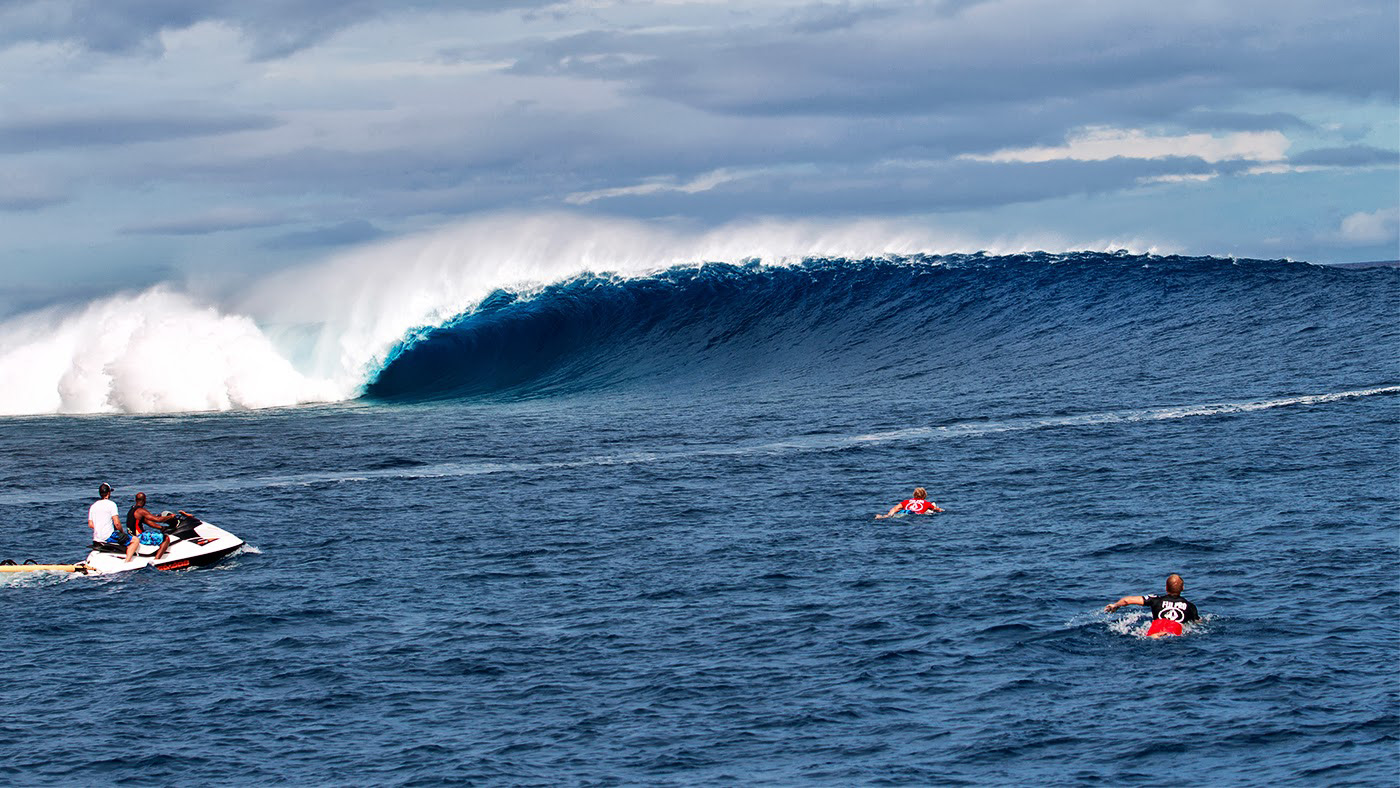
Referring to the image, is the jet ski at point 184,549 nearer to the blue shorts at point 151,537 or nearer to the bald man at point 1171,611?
the blue shorts at point 151,537

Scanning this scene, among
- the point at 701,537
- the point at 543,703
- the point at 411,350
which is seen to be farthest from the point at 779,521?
the point at 411,350

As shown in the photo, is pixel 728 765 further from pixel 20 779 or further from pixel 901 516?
pixel 901 516

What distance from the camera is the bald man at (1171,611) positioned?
55.2 feet

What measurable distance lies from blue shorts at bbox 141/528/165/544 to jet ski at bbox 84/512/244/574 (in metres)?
0.07

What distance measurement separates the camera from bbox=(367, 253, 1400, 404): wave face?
40.9 metres

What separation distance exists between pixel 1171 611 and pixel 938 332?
3363cm

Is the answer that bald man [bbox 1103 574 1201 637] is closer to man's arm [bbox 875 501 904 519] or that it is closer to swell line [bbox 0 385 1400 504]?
man's arm [bbox 875 501 904 519]

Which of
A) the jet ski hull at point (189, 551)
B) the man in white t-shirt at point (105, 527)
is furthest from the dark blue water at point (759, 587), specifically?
the man in white t-shirt at point (105, 527)

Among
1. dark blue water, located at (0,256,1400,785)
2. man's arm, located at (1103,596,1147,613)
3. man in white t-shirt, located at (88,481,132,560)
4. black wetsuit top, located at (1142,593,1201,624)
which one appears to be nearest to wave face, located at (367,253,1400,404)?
dark blue water, located at (0,256,1400,785)

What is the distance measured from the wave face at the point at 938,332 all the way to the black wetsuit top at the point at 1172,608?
20.0 metres

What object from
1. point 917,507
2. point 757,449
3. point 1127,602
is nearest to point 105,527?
point 917,507

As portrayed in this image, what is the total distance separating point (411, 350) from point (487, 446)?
1998 cm

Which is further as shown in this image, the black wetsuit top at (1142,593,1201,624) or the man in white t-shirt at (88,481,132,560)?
the man in white t-shirt at (88,481,132,560)

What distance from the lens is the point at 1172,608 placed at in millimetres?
16844
